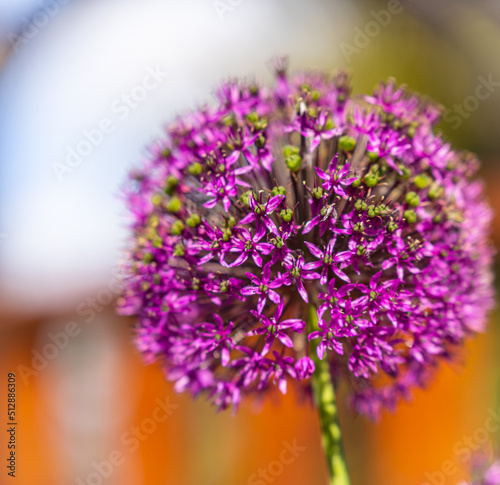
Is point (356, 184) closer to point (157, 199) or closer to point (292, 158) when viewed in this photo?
point (292, 158)

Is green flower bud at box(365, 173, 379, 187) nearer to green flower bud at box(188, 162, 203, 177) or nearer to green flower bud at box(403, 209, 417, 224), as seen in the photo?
green flower bud at box(403, 209, 417, 224)

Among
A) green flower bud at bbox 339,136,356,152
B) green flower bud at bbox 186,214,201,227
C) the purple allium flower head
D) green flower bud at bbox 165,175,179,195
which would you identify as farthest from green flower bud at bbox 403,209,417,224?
green flower bud at bbox 165,175,179,195

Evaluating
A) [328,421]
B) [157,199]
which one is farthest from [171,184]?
[328,421]

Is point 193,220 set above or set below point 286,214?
above

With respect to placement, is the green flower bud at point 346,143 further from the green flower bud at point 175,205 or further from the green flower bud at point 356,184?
the green flower bud at point 175,205

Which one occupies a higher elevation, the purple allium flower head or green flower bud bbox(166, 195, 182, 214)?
green flower bud bbox(166, 195, 182, 214)

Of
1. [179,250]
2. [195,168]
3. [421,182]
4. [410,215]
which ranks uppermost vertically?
[195,168]
